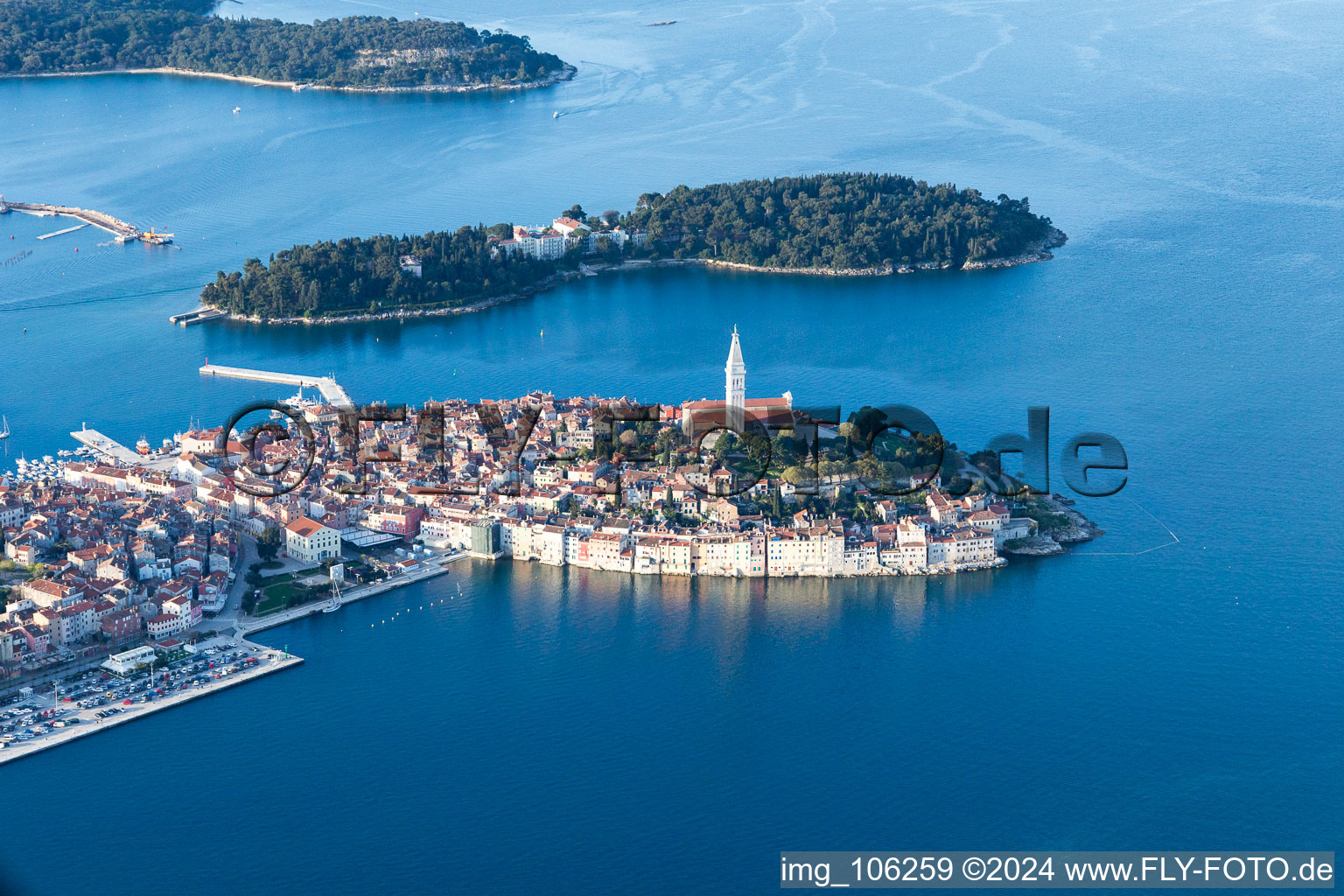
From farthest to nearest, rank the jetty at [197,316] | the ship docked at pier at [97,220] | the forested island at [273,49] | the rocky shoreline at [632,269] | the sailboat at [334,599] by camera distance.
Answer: the forested island at [273,49] → the ship docked at pier at [97,220] → the rocky shoreline at [632,269] → the jetty at [197,316] → the sailboat at [334,599]

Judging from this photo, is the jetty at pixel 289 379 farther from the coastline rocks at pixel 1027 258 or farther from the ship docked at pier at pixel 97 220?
the coastline rocks at pixel 1027 258

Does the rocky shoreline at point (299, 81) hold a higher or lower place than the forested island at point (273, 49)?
lower

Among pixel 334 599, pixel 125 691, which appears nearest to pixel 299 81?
pixel 334 599

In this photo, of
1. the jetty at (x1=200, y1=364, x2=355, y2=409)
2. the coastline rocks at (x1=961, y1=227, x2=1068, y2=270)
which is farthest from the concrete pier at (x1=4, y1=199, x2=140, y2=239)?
the coastline rocks at (x1=961, y1=227, x2=1068, y2=270)

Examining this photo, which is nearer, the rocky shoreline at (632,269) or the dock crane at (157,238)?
the rocky shoreline at (632,269)

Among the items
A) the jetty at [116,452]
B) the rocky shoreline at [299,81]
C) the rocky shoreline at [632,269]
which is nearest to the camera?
the jetty at [116,452]

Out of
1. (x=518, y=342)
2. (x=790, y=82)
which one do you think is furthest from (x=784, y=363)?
(x=790, y=82)

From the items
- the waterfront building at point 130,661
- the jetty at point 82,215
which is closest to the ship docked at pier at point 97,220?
the jetty at point 82,215

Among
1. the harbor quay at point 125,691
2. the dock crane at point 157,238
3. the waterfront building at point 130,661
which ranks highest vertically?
the dock crane at point 157,238
